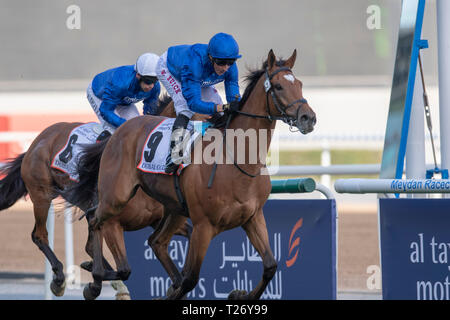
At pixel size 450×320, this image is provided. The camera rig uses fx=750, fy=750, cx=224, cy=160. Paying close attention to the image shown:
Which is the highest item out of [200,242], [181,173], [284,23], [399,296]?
[284,23]

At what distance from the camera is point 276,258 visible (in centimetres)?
457

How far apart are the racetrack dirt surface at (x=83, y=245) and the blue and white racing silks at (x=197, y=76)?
1561mm

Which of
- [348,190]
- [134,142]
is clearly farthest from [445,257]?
[134,142]

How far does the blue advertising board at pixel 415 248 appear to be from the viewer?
3949 mm

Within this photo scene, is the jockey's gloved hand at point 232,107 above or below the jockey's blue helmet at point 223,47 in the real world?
below

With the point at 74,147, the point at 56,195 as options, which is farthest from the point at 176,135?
the point at 56,195

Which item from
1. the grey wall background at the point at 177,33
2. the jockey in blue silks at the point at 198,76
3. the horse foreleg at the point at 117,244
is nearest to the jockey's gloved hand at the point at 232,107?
the jockey in blue silks at the point at 198,76

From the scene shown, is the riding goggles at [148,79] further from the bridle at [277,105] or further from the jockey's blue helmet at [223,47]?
the bridle at [277,105]

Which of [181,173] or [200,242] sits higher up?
[181,173]

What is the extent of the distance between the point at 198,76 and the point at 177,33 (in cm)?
1889

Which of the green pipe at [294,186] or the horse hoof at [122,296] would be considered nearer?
the green pipe at [294,186]

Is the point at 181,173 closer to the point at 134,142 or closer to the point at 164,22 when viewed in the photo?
Answer: the point at 134,142
